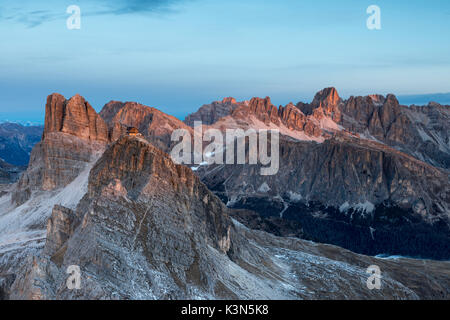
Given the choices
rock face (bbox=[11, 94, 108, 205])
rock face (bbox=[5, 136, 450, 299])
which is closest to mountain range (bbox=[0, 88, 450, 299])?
rock face (bbox=[5, 136, 450, 299])

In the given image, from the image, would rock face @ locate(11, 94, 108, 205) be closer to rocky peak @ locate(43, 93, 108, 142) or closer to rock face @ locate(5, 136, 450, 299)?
rocky peak @ locate(43, 93, 108, 142)

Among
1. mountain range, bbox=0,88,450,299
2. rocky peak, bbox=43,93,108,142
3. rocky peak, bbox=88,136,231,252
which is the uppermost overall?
rocky peak, bbox=43,93,108,142

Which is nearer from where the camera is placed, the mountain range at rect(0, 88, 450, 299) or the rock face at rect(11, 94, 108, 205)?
the mountain range at rect(0, 88, 450, 299)

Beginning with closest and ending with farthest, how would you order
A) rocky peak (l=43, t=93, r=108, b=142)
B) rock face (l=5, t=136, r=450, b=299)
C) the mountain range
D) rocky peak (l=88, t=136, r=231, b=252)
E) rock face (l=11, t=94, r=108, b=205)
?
rock face (l=5, t=136, r=450, b=299) → the mountain range → rocky peak (l=88, t=136, r=231, b=252) → rock face (l=11, t=94, r=108, b=205) → rocky peak (l=43, t=93, r=108, b=142)

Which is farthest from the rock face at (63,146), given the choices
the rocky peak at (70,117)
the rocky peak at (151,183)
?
the rocky peak at (151,183)

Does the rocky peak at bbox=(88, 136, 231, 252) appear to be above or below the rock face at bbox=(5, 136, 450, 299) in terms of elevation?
above

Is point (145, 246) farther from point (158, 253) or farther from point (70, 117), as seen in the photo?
point (70, 117)
